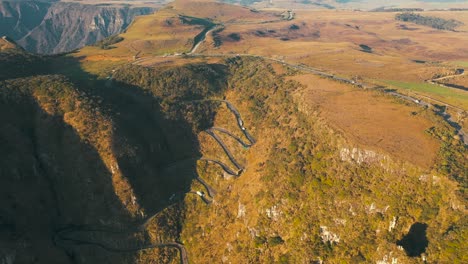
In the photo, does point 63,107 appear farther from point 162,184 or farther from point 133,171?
point 162,184

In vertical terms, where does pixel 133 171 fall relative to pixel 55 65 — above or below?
below

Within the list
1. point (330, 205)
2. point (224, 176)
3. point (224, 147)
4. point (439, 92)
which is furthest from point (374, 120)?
point (224, 147)

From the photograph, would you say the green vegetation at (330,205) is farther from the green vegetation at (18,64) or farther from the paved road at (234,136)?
the green vegetation at (18,64)

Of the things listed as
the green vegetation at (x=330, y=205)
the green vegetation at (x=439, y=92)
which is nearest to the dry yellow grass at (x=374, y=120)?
the green vegetation at (x=330, y=205)

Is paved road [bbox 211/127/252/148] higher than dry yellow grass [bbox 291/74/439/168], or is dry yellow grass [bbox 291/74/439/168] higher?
dry yellow grass [bbox 291/74/439/168]

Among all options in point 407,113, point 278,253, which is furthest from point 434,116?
point 278,253

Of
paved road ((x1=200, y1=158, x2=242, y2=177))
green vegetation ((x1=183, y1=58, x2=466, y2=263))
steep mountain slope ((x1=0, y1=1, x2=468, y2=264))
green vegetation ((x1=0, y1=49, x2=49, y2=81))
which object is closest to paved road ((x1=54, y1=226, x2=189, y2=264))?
steep mountain slope ((x1=0, y1=1, x2=468, y2=264))

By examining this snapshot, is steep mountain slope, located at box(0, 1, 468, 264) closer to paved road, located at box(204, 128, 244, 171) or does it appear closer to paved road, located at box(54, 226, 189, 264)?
paved road, located at box(54, 226, 189, 264)

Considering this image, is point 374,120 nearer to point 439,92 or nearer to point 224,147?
point 439,92

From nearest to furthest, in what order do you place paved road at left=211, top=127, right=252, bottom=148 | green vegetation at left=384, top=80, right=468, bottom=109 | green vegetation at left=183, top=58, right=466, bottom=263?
green vegetation at left=183, top=58, right=466, bottom=263 < paved road at left=211, top=127, right=252, bottom=148 < green vegetation at left=384, top=80, right=468, bottom=109

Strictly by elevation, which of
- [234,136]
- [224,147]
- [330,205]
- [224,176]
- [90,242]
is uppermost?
[330,205]

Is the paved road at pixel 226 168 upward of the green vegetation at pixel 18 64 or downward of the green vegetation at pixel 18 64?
downward
